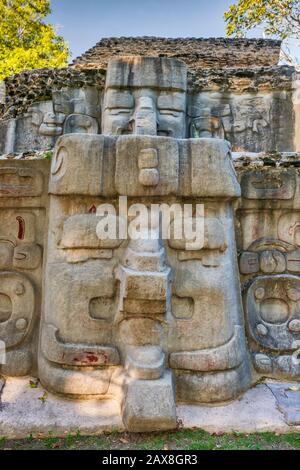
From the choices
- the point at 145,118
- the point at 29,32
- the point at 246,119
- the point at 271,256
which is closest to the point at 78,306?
the point at 271,256

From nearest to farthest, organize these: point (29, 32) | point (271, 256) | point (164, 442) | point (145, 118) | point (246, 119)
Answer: point (164, 442) → point (271, 256) → point (145, 118) → point (246, 119) → point (29, 32)

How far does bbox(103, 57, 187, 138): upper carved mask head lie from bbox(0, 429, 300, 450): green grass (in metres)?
4.53

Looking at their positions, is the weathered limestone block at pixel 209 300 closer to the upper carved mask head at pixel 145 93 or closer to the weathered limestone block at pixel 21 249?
the weathered limestone block at pixel 21 249

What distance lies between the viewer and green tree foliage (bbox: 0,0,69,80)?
45.7 feet

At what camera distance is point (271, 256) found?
3.11 metres

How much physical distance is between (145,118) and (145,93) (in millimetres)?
559

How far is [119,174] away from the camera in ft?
8.98

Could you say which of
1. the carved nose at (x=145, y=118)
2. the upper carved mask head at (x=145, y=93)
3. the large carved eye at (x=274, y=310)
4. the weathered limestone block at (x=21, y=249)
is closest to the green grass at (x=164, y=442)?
the weathered limestone block at (x=21, y=249)

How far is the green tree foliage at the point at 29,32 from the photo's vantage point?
13922mm

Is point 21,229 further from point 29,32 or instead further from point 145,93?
point 29,32

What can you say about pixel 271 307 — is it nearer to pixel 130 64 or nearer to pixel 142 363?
pixel 142 363

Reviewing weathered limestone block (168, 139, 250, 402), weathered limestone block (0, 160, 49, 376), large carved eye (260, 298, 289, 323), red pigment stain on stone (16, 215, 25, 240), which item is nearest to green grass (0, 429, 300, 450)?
weathered limestone block (168, 139, 250, 402)

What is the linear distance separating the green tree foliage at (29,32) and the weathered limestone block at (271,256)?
12665mm
